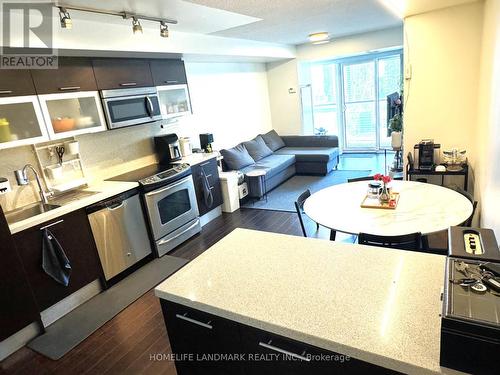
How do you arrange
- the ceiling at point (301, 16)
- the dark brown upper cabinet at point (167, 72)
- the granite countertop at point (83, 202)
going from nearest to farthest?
the granite countertop at point (83, 202), the ceiling at point (301, 16), the dark brown upper cabinet at point (167, 72)

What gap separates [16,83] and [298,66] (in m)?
5.49

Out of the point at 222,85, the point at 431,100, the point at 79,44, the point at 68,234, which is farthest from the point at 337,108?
the point at 68,234

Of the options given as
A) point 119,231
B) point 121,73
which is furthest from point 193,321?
point 121,73

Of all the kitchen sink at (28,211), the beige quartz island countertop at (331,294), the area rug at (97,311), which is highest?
the kitchen sink at (28,211)

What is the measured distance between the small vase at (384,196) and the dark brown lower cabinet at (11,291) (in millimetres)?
2922

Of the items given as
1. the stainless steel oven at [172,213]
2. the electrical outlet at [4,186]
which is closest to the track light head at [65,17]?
the electrical outlet at [4,186]

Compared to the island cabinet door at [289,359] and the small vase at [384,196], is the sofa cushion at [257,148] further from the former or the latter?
the island cabinet door at [289,359]

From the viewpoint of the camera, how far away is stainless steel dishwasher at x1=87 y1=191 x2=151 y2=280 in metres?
3.02

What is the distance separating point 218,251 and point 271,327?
67 centimetres

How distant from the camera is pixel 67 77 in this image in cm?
294

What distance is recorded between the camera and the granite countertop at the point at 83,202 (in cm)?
246

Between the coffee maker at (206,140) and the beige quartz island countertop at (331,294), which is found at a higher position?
the coffee maker at (206,140)

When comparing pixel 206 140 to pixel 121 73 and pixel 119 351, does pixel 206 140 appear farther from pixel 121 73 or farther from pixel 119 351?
pixel 119 351

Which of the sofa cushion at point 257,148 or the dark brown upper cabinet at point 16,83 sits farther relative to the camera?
the sofa cushion at point 257,148
